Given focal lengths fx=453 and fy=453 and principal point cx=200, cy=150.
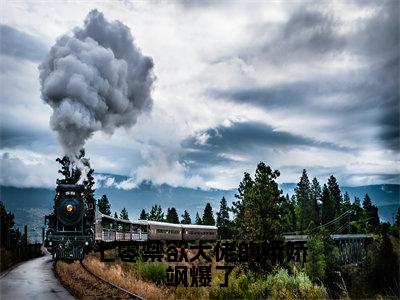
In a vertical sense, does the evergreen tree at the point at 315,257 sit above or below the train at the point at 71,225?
below

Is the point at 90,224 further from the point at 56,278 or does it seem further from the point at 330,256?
the point at 330,256

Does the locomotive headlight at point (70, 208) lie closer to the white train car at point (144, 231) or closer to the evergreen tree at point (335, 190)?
the white train car at point (144, 231)

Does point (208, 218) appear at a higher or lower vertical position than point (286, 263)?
higher

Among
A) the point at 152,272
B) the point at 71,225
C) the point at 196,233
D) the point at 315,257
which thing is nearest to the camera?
the point at 152,272

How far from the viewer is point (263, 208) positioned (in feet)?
116

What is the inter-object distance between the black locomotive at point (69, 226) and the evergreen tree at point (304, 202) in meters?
71.7

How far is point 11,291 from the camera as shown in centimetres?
1773

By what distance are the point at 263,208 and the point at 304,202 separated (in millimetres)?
77512

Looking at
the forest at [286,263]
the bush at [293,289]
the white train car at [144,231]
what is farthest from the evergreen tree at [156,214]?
the bush at [293,289]

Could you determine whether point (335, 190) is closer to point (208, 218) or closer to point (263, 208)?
point (208, 218)

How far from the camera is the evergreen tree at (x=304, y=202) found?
10211 cm

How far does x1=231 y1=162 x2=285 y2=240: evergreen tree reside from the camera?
3459 cm

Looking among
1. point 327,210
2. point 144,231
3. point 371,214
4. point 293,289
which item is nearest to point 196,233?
point 144,231

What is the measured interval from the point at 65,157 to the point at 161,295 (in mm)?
19089
